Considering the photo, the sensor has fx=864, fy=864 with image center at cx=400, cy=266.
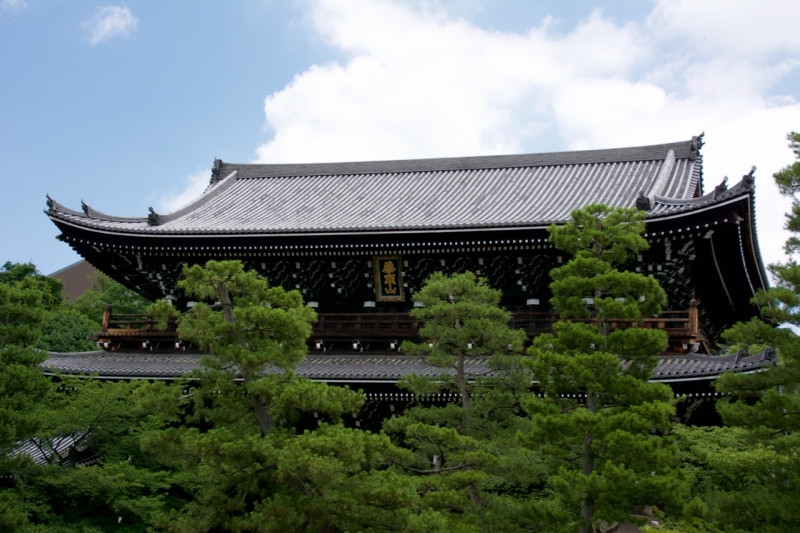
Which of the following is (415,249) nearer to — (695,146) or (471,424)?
(471,424)

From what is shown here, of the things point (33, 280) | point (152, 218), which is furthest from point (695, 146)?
point (33, 280)

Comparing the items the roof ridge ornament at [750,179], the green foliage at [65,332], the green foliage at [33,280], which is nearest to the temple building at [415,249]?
the roof ridge ornament at [750,179]

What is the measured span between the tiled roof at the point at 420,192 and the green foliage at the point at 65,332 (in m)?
12.0

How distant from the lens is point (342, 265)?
20.7m

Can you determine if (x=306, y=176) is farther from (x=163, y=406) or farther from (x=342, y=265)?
(x=163, y=406)

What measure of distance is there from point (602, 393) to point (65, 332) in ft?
95.9

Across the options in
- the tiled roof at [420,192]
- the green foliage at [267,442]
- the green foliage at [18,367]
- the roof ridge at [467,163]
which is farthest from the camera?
the roof ridge at [467,163]

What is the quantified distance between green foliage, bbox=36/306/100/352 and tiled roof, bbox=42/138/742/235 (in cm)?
1201

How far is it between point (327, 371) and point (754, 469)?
340 inches

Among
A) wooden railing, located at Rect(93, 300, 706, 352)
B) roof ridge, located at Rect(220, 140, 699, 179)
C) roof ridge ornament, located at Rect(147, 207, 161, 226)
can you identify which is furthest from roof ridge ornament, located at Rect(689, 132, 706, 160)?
roof ridge ornament, located at Rect(147, 207, 161, 226)

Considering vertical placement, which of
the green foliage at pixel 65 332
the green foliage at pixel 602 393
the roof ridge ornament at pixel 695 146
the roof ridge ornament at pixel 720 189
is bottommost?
the green foliage at pixel 602 393

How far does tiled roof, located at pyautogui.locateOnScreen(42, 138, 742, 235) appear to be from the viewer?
70.5ft

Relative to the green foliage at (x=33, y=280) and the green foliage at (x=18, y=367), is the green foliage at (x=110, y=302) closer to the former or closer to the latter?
the green foliage at (x=33, y=280)

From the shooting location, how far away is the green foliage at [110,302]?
47.8 m
